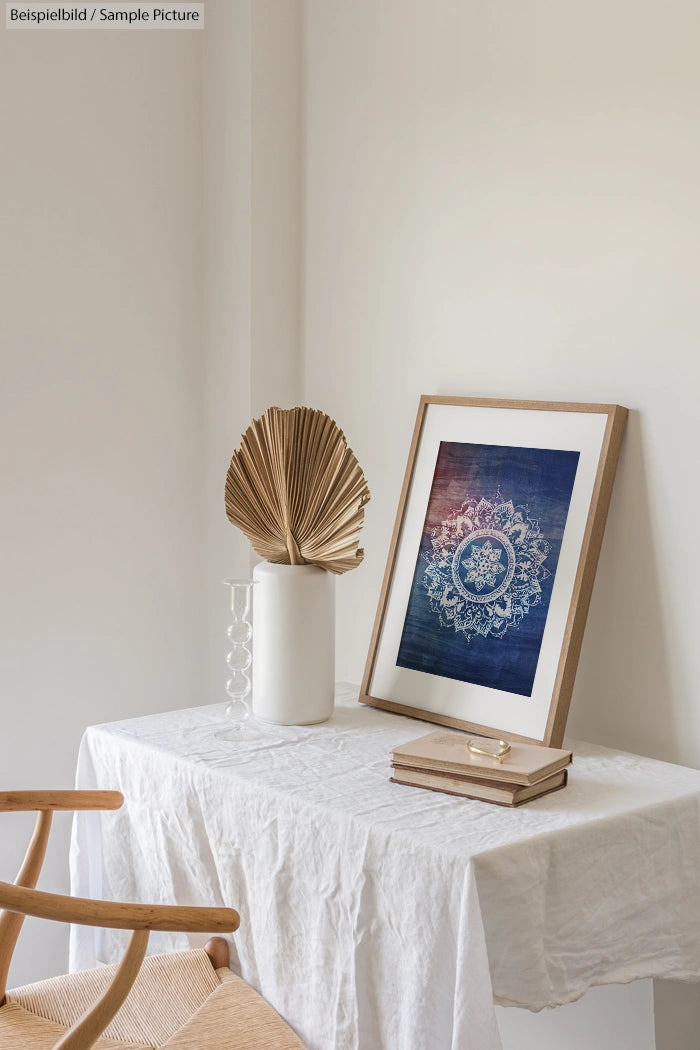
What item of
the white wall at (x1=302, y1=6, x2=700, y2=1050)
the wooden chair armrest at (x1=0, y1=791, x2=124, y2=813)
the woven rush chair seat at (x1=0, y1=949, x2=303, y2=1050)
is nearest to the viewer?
the woven rush chair seat at (x1=0, y1=949, x2=303, y2=1050)

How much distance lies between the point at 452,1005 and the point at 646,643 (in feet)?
2.19

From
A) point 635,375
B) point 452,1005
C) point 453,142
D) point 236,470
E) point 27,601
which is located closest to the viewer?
point 452,1005

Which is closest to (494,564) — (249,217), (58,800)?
(58,800)

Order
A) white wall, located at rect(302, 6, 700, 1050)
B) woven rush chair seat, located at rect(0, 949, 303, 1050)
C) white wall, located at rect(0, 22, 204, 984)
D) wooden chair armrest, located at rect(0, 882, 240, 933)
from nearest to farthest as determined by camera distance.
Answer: wooden chair armrest, located at rect(0, 882, 240, 933) → woven rush chair seat, located at rect(0, 949, 303, 1050) → white wall, located at rect(302, 6, 700, 1050) → white wall, located at rect(0, 22, 204, 984)

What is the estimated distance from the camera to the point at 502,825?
1.29 meters

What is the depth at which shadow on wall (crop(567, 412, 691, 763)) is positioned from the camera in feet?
5.41

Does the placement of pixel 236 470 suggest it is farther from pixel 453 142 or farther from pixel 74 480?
pixel 453 142

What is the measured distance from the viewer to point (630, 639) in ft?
5.53

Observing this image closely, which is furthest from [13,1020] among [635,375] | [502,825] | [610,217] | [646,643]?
[610,217]

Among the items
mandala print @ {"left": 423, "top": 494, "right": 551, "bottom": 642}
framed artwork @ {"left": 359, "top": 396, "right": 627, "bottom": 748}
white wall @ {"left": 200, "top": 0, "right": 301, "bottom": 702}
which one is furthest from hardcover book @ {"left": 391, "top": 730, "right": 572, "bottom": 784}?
white wall @ {"left": 200, "top": 0, "right": 301, "bottom": 702}

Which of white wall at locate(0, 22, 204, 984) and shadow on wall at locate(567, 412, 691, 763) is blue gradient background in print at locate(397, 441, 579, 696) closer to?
shadow on wall at locate(567, 412, 691, 763)

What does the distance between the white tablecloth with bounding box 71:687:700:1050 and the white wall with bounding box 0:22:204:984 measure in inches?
24.1

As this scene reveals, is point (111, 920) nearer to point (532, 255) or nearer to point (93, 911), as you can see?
point (93, 911)

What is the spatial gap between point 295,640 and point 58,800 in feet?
1.39
